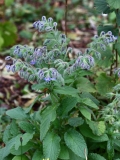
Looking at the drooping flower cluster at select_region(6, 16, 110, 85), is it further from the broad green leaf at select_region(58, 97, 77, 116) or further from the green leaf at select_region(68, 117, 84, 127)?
the green leaf at select_region(68, 117, 84, 127)

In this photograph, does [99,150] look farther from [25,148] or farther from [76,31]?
[76,31]

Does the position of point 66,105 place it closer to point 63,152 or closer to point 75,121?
point 75,121

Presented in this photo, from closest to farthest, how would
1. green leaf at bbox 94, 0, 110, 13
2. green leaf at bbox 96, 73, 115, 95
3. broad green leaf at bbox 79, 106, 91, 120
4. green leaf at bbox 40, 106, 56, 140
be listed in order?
1. green leaf at bbox 40, 106, 56, 140
2. broad green leaf at bbox 79, 106, 91, 120
3. green leaf at bbox 94, 0, 110, 13
4. green leaf at bbox 96, 73, 115, 95

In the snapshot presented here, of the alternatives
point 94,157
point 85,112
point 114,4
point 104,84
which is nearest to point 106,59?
point 104,84

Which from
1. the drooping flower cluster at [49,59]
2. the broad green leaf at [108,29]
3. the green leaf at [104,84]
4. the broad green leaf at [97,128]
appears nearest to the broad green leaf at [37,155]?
the broad green leaf at [97,128]

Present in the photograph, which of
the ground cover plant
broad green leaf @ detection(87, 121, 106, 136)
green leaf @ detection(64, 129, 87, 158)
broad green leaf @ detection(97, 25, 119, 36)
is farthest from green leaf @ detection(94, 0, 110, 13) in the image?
green leaf @ detection(64, 129, 87, 158)

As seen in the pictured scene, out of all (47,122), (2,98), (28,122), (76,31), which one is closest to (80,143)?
(47,122)
